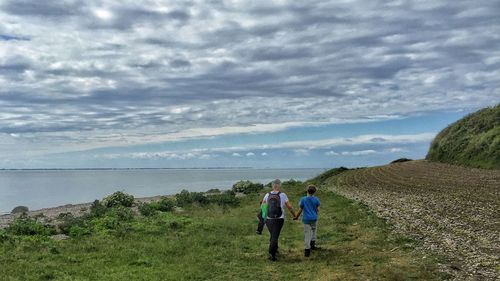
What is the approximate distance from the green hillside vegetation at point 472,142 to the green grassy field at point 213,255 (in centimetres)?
3012

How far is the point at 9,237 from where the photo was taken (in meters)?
19.6

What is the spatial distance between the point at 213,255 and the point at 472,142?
46.7m

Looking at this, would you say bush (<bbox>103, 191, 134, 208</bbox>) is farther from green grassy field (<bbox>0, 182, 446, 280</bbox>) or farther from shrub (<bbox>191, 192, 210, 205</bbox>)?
green grassy field (<bbox>0, 182, 446, 280</bbox>)

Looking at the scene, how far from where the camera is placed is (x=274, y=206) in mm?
15781

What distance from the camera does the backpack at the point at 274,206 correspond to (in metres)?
15.7

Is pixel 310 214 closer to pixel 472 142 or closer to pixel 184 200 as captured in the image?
pixel 184 200

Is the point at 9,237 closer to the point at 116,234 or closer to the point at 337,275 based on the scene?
the point at 116,234

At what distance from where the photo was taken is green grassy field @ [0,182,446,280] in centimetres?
1359

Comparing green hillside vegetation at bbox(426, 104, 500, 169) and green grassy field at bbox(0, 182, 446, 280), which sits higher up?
green hillside vegetation at bbox(426, 104, 500, 169)

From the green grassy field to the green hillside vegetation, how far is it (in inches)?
1186

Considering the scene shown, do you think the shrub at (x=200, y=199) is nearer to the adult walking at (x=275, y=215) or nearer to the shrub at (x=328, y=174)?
the adult walking at (x=275, y=215)

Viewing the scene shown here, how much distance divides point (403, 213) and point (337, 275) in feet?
39.4

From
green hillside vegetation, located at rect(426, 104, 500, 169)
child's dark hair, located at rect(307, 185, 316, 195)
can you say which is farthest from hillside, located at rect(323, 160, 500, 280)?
green hillside vegetation, located at rect(426, 104, 500, 169)

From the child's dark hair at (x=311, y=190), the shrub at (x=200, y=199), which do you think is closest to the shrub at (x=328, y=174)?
the shrub at (x=200, y=199)
